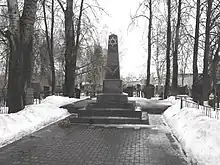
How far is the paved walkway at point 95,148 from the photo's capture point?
5.20 metres

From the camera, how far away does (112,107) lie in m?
11.6

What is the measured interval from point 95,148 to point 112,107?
549 centimetres

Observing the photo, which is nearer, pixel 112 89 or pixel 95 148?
pixel 95 148

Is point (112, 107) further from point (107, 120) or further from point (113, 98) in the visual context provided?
point (107, 120)

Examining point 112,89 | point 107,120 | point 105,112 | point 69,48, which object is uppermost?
point 69,48

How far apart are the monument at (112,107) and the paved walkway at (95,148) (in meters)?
1.48

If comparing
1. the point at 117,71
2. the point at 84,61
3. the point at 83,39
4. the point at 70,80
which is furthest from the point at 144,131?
the point at 84,61

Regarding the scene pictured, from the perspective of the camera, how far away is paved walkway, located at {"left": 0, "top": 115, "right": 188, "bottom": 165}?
520 centimetres

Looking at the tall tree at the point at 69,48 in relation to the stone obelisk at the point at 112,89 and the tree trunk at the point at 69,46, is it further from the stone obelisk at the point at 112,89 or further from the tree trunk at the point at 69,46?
the stone obelisk at the point at 112,89

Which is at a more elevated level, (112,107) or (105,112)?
(112,107)

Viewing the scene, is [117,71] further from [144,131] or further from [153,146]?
[153,146]

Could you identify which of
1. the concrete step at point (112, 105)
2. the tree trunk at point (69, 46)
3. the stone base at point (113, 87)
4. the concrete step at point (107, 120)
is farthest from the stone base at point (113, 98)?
the tree trunk at point (69, 46)

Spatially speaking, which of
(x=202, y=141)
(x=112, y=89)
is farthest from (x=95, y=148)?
(x=112, y=89)

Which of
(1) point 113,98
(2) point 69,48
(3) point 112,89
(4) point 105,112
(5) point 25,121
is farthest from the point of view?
(2) point 69,48
